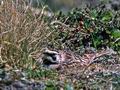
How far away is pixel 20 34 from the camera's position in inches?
206

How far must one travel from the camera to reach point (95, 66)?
17.6 ft

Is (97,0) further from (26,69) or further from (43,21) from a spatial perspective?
(26,69)

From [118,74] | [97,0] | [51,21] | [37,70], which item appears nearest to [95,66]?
[118,74]

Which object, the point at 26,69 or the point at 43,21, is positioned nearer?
the point at 26,69

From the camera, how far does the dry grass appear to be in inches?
199

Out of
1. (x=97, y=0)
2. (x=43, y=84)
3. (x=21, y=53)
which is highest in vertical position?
(x=97, y=0)

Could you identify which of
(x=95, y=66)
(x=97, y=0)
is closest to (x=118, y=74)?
(x=95, y=66)

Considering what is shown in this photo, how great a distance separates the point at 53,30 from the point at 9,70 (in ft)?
3.67

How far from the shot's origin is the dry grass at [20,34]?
5.07 meters

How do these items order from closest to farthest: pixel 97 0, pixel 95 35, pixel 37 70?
1. pixel 37 70
2. pixel 95 35
3. pixel 97 0

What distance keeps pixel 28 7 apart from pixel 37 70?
970 mm

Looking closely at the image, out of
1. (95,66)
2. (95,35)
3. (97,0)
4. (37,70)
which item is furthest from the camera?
(97,0)

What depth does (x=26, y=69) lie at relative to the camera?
195 inches

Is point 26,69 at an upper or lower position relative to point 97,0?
lower
